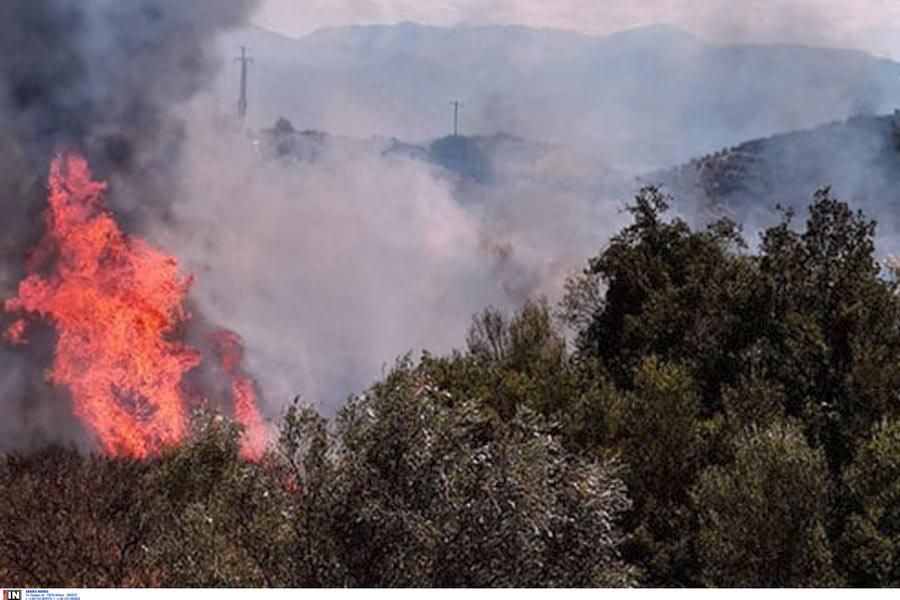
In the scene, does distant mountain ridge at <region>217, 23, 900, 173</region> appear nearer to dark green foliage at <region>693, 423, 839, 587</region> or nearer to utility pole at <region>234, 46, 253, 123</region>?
utility pole at <region>234, 46, 253, 123</region>

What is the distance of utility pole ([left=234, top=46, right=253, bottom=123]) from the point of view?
65.4 meters

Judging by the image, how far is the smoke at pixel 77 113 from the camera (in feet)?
162

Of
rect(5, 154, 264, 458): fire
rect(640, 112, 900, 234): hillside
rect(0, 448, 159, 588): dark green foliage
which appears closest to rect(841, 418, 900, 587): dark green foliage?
rect(0, 448, 159, 588): dark green foliage

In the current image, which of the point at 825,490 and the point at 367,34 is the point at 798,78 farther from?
the point at 825,490

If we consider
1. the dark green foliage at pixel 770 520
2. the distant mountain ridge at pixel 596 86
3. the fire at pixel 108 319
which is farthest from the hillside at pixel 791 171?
the dark green foliage at pixel 770 520

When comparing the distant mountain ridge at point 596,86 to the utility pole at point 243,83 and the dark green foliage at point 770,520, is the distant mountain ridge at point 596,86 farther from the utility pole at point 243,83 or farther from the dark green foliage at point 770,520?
the dark green foliage at point 770,520

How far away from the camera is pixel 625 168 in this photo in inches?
→ 3775

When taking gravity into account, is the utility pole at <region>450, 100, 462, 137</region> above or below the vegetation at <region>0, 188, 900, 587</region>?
above

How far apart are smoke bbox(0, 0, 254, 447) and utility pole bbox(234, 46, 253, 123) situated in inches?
304

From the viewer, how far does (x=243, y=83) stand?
218 ft

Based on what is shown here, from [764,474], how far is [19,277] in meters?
39.0

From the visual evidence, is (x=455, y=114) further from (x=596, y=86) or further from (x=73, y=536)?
(x=73, y=536)

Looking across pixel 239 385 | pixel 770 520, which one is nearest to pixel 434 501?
pixel 770 520

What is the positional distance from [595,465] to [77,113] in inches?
1550
